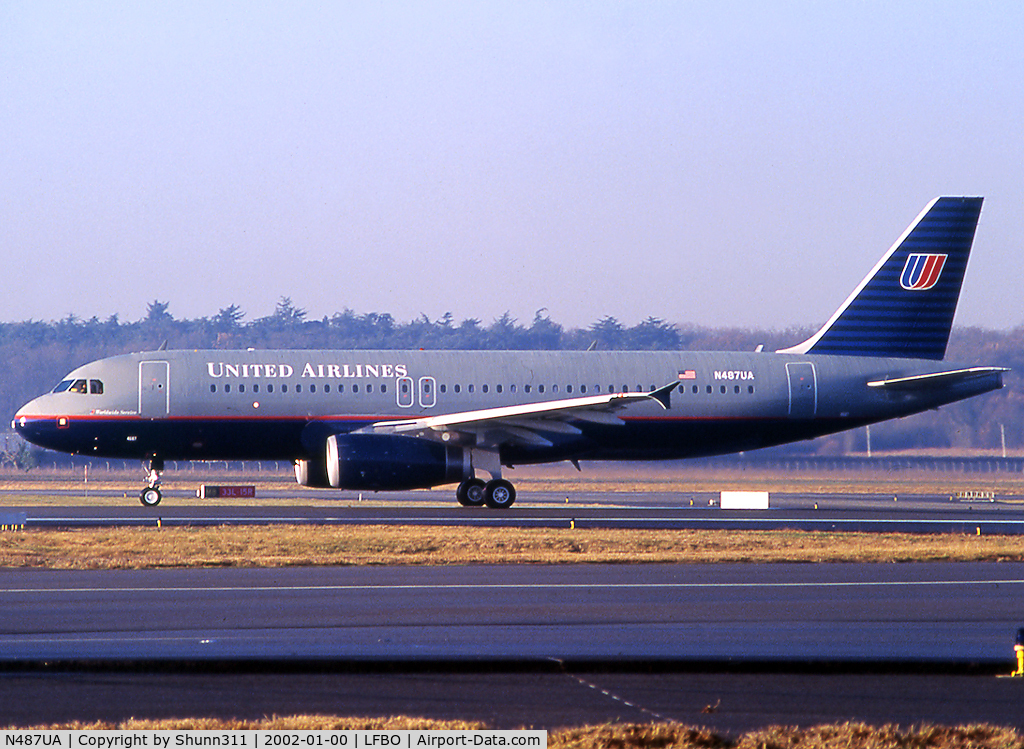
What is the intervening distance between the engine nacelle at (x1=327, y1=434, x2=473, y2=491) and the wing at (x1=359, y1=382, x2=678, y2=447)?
887 millimetres

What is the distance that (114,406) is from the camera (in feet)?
113

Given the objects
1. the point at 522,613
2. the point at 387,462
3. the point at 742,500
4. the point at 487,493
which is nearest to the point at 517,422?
the point at 487,493

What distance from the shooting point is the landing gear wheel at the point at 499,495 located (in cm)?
3497

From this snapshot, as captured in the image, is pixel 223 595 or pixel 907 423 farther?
pixel 907 423

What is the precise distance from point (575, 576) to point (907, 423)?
2310 inches

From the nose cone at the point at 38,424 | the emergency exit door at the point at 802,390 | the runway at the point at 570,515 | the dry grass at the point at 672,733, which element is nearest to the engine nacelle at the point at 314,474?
the runway at the point at 570,515

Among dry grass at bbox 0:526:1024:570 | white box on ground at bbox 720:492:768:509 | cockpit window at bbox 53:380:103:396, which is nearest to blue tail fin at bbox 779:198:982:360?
white box on ground at bbox 720:492:768:509

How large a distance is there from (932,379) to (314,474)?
58.4 ft

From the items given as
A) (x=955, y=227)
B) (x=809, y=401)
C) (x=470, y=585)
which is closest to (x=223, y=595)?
(x=470, y=585)

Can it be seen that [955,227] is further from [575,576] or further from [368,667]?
[368,667]

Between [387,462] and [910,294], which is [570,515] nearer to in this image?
[387,462]

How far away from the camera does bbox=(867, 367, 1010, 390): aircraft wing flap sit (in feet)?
121

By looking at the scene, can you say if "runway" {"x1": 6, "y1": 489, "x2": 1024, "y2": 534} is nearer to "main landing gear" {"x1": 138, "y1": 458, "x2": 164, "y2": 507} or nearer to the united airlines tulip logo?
"main landing gear" {"x1": 138, "y1": 458, "x2": 164, "y2": 507}

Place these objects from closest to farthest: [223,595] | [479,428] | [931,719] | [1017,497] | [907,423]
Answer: [931,719] < [223,595] < [479,428] < [1017,497] < [907,423]
